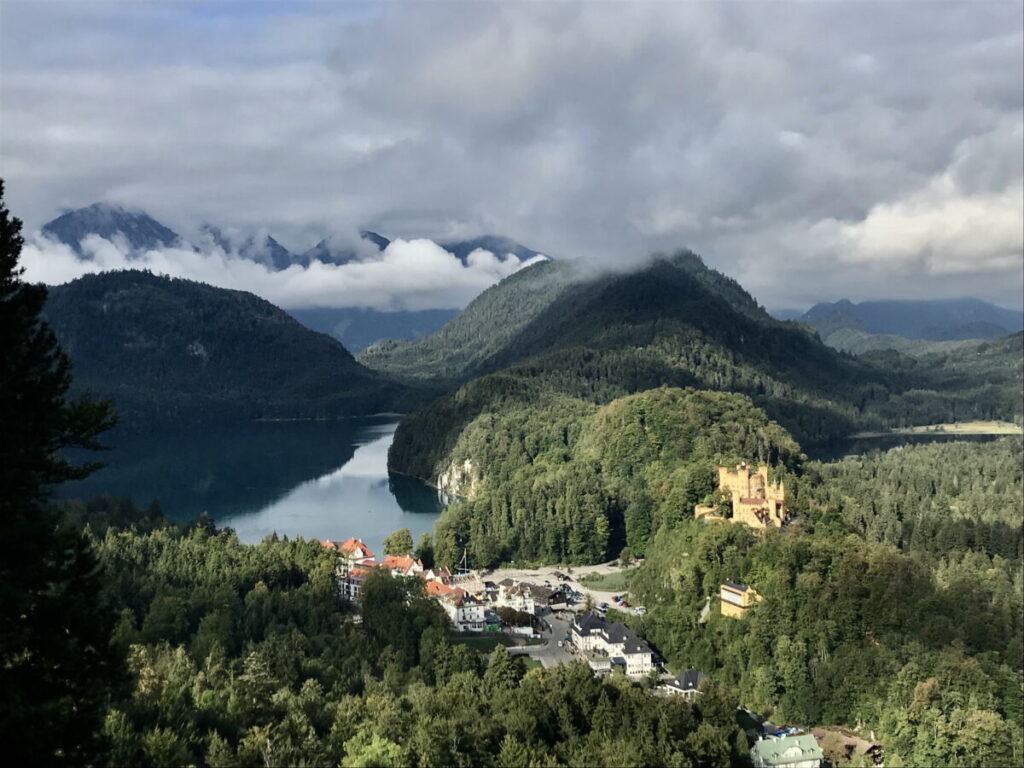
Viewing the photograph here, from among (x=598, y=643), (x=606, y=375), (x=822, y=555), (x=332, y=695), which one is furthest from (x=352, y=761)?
(x=606, y=375)

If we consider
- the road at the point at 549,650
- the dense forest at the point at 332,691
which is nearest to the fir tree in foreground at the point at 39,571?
the dense forest at the point at 332,691

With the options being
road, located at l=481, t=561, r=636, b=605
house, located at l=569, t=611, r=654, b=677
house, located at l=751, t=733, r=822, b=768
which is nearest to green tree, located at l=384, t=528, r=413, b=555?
road, located at l=481, t=561, r=636, b=605

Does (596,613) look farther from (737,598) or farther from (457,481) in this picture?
(457,481)

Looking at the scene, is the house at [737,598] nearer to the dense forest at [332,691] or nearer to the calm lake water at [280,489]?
the dense forest at [332,691]

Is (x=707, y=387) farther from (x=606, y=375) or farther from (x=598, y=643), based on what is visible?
(x=598, y=643)

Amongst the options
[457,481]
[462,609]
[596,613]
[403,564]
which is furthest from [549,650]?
[457,481]

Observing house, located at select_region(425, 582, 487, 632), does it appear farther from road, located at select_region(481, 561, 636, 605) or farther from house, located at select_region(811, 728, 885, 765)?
house, located at select_region(811, 728, 885, 765)

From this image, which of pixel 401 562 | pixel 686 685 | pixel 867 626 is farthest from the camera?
pixel 401 562
